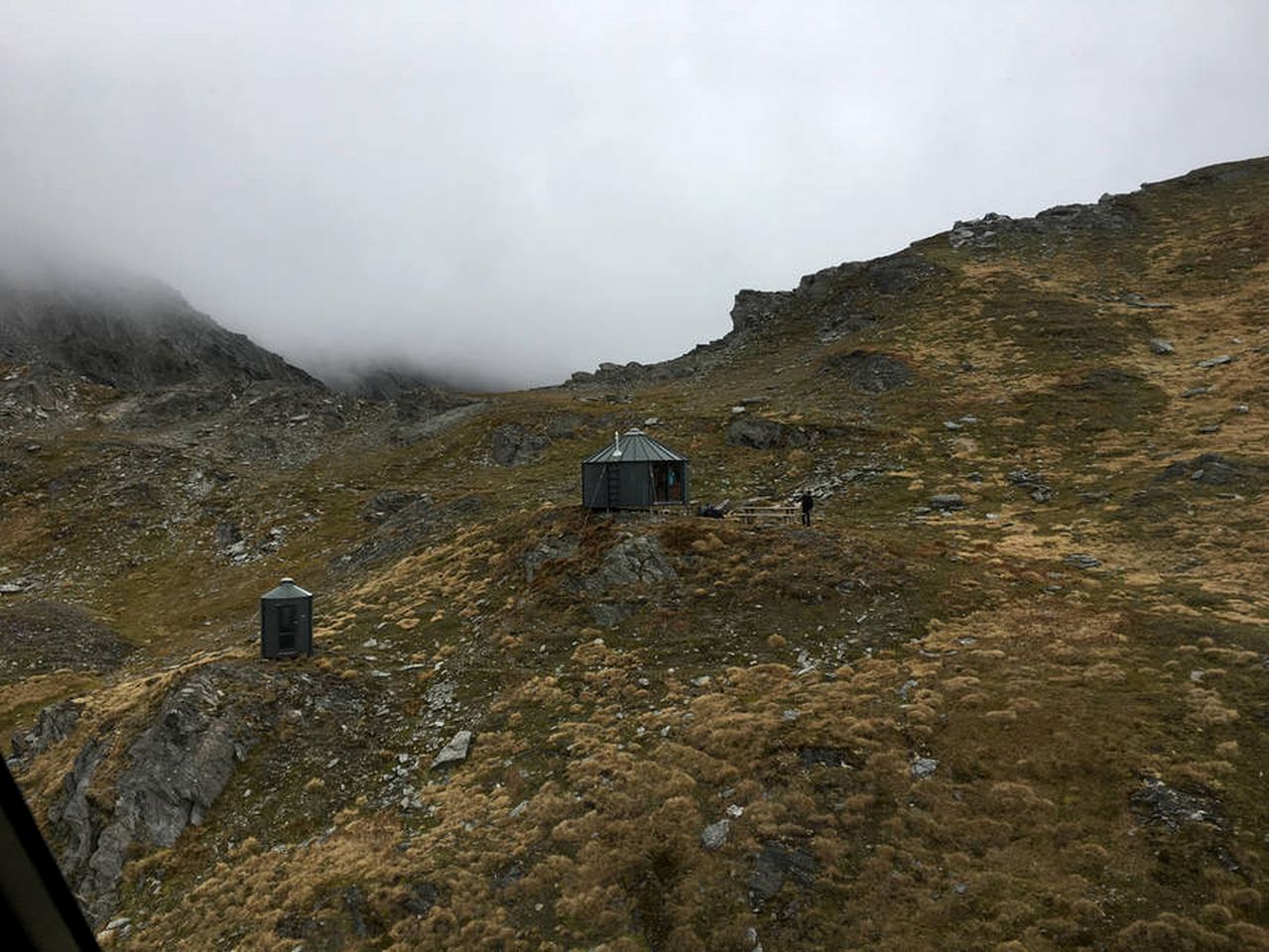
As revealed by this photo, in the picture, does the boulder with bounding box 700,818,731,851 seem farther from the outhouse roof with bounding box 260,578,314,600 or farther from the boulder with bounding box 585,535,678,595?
the outhouse roof with bounding box 260,578,314,600

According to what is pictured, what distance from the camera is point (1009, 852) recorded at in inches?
738

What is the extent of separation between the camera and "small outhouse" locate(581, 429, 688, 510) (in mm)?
44094

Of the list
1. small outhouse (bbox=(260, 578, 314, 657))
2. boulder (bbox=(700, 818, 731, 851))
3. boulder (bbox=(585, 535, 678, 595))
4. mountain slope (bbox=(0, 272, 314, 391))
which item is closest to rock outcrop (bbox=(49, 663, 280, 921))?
small outhouse (bbox=(260, 578, 314, 657))

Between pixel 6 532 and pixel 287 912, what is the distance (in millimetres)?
73102

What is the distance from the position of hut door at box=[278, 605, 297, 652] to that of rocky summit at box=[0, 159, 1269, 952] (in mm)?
1322

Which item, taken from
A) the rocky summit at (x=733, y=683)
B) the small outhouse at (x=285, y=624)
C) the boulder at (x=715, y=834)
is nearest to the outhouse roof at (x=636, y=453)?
the rocky summit at (x=733, y=683)

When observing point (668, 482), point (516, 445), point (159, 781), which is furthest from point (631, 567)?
point (516, 445)

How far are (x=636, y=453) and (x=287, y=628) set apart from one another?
2115cm

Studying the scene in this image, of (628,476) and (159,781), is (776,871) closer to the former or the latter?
(159,781)

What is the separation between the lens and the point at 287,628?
35438 mm

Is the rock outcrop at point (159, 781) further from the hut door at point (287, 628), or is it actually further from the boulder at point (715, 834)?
the boulder at point (715, 834)

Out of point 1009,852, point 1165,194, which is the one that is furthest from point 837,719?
point 1165,194

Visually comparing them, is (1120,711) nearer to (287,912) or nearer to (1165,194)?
(287,912)

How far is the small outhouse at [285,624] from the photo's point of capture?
35.2m
